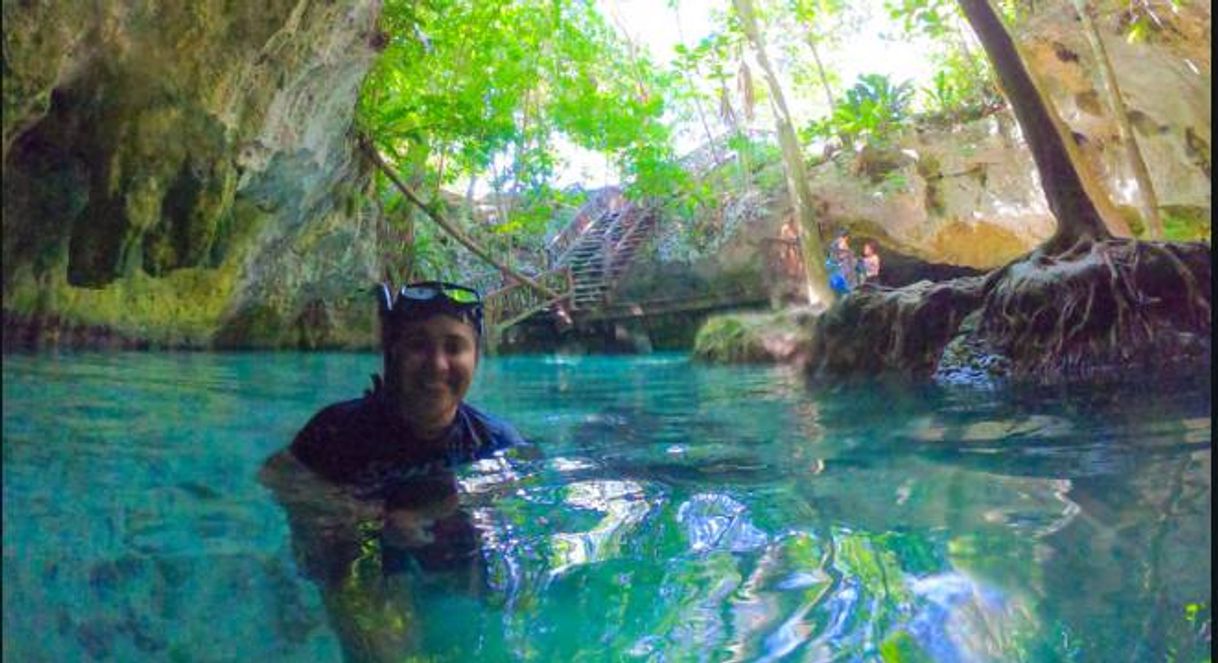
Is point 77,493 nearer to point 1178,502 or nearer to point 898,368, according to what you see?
point 1178,502

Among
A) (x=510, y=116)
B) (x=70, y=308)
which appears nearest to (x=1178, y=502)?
(x=70, y=308)

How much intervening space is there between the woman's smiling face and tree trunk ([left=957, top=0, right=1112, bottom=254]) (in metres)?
5.63

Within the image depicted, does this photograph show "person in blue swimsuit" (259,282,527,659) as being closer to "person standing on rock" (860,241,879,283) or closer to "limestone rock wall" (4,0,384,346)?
"limestone rock wall" (4,0,384,346)

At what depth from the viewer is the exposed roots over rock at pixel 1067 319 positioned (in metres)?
5.05

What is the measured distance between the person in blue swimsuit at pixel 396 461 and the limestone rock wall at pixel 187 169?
0.78 m

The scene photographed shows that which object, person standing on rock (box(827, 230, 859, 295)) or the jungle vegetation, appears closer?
the jungle vegetation

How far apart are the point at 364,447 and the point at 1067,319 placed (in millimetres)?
4689

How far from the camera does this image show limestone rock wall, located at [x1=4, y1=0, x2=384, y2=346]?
8.91 feet

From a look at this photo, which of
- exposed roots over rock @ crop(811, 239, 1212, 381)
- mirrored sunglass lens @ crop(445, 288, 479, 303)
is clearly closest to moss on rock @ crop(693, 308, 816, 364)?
exposed roots over rock @ crop(811, 239, 1212, 381)

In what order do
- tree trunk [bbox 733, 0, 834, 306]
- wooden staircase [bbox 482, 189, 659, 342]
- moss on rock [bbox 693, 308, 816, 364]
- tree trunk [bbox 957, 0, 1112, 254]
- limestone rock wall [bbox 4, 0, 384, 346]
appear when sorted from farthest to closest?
tree trunk [bbox 733, 0, 834, 306] < moss on rock [bbox 693, 308, 816, 364] < wooden staircase [bbox 482, 189, 659, 342] < tree trunk [bbox 957, 0, 1112, 254] < limestone rock wall [bbox 4, 0, 384, 346]

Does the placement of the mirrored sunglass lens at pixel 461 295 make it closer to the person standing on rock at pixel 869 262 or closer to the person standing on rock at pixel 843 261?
the person standing on rock at pixel 843 261

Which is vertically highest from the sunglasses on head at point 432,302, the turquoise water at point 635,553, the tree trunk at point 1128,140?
the tree trunk at point 1128,140

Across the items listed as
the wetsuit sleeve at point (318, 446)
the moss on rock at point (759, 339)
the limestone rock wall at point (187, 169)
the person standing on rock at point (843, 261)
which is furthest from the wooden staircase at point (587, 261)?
the wetsuit sleeve at point (318, 446)

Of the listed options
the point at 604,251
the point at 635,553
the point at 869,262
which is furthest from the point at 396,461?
the point at 869,262
